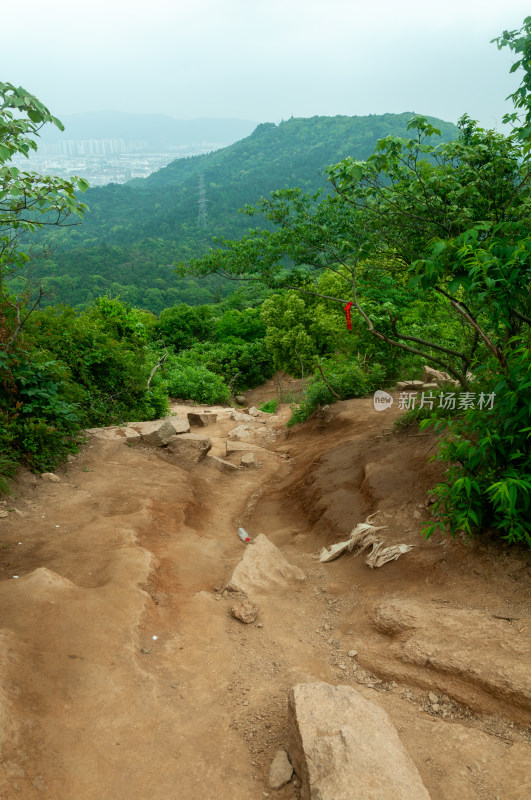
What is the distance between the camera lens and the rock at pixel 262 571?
538 cm

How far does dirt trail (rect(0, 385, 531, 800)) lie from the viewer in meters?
3.00

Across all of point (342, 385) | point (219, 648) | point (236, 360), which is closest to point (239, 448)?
point (342, 385)

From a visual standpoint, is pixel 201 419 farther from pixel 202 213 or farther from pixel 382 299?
pixel 202 213

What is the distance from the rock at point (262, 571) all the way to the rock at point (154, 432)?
199 inches

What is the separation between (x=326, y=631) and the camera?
4.80 m

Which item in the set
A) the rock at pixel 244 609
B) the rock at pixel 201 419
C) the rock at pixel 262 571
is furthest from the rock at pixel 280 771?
the rock at pixel 201 419

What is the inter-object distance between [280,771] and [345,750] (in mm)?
496

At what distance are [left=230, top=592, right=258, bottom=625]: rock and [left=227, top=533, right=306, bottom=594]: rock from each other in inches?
7.0

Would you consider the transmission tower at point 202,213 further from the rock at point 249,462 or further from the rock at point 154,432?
the rock at point 249,462

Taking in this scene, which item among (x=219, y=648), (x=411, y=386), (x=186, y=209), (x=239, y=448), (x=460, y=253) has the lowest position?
(x=239, y=448)

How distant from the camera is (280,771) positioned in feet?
9.77

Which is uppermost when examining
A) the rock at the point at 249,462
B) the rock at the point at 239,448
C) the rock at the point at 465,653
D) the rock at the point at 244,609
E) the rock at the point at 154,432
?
the rock at the point at 465,653

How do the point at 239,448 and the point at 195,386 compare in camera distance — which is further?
the point at 195,386

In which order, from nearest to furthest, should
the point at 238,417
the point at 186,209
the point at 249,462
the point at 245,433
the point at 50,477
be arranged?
the point at 50,477 → the point at 249,462 → the point at 245,433 → the point at 238,417 → the point at 186,209
